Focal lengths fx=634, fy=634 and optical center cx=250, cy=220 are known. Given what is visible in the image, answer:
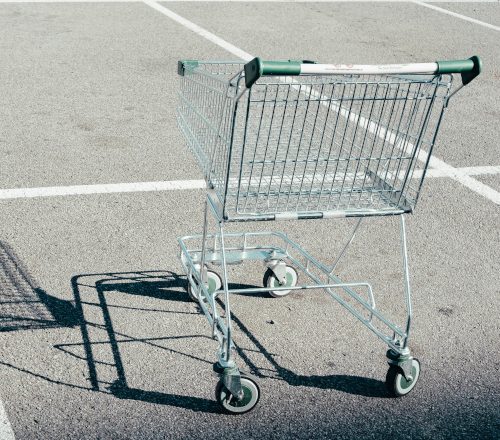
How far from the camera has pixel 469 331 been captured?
12.8 feet

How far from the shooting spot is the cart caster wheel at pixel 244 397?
9.97ft

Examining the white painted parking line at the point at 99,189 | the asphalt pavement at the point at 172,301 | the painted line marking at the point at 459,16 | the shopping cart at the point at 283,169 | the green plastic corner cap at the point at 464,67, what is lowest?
the painted line marking at the point at 459,16

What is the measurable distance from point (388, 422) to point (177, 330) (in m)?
1.29

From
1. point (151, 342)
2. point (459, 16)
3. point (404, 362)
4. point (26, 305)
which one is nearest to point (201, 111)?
point (151, 342)

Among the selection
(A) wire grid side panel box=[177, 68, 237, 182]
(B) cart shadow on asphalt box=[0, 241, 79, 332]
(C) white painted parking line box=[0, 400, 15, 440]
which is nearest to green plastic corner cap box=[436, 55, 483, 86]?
(A) wire grid side panel box=[177, 68, 237, 182]

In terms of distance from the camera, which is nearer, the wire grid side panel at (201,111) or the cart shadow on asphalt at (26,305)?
the wire grid side panel at (201,111)

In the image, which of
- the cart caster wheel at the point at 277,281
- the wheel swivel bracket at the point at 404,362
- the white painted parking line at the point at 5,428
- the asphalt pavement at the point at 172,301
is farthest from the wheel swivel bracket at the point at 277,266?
the white painted parking line at the point at 5,428

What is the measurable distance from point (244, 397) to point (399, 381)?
810 millimetres

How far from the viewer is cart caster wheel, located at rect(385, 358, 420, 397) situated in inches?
127

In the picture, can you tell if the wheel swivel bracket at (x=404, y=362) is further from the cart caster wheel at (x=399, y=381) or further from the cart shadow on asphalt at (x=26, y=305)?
the cart shadow on asphalt at (x=26, y=305)

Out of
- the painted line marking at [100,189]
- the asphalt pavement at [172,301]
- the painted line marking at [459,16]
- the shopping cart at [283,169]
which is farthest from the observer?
the painted line marking at [459,16]

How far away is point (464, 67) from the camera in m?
2.86

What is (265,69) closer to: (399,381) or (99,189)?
(399,381)

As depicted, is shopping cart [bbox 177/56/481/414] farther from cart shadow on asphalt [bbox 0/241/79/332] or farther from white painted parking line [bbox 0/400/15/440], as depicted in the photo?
white painted parking line [bbox 0/400/15/440]
